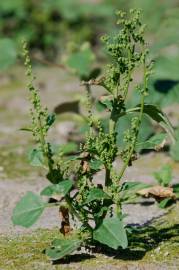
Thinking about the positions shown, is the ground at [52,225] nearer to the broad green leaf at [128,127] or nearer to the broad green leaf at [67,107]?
the broad green leaf at [128,127]

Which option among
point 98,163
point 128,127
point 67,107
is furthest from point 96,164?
point 67,107

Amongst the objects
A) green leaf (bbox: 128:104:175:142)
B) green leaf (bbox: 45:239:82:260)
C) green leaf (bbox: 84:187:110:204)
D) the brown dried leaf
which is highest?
green leaf (bbox: 128:104:175:142)

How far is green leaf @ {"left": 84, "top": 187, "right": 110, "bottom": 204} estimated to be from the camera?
214cm

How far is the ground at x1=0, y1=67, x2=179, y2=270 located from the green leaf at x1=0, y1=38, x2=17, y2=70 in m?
0.40

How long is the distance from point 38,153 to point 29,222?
28 centimetres

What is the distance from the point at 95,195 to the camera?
7.04 ft

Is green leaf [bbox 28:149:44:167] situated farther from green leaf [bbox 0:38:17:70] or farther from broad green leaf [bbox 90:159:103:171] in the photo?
green leaf [bbox 0:38:17:70]

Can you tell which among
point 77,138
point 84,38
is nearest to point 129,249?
point 77,138

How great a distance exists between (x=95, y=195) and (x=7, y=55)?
1955mm

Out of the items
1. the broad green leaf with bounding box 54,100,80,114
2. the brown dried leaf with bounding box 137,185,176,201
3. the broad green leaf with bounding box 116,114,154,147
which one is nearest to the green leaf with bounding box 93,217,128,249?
the brown dried leaf with bounding box 137,185,176,201

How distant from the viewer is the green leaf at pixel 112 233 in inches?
82.2

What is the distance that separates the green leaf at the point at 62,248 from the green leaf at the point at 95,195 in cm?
13

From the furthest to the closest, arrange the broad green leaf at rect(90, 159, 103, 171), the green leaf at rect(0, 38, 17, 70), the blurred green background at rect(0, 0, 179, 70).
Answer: the blurred green background at rect(0, 0, 179, 70)
the green leaf at rect(0, 38, 17, 70)
the broad green leaf at rect(90, 159, 103, 171)

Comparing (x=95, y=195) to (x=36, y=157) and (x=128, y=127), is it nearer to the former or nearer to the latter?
(x=36, y=157)
